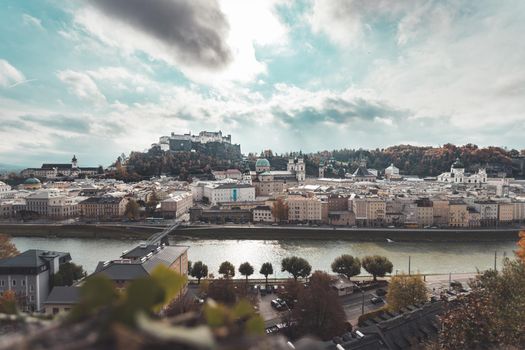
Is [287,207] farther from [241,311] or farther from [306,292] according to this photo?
[241,311]

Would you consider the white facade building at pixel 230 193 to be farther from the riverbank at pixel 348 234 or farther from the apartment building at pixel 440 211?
the apartment building at pixel 440 211

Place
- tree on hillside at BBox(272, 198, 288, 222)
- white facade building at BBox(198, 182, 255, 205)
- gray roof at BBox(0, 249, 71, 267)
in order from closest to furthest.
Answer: gray roof at BBox(0, 249, 71, 267)
tree on hillside at BBox(272, 198, 288, 222)
white facade building at BBox(198, 182, 255, 205)

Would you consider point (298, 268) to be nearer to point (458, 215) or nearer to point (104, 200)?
point (458, 215)

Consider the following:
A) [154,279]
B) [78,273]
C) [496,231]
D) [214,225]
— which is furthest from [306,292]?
[496,231]

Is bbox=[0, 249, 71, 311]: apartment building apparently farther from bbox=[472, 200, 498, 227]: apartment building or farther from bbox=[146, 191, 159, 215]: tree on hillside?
bbox=[472, 200, 498, 227]: apartment building

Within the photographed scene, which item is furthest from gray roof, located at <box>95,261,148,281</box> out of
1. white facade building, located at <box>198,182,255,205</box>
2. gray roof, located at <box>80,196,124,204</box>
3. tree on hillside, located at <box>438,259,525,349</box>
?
white facade building, located at <box>198,182,255,205</box>

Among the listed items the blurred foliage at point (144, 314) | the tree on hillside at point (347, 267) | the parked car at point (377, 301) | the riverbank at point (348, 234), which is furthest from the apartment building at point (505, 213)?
the blurred foliage at point (144, 314)

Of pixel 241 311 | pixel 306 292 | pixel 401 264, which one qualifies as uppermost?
pixel 241 311
